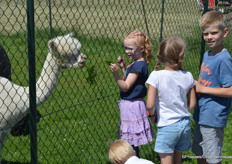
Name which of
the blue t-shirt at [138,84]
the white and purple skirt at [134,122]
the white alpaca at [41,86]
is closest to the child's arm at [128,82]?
the blue t-shirt at [138,84]

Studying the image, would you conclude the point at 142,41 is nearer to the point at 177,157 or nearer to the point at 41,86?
the point at 177,157

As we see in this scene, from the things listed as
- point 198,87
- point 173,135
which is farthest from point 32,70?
point 198,87

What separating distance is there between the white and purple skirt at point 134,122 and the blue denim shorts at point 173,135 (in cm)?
38

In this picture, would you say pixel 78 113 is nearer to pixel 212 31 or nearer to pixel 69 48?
pixel 69 48

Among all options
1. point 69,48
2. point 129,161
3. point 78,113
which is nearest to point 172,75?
point 129,161

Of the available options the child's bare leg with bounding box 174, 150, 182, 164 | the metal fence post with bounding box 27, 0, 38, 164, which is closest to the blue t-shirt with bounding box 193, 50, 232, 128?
the child's bare leg with bounding box 174, 150, 182, 164

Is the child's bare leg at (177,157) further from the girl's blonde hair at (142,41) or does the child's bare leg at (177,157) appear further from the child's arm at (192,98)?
the girl's blonde hair at (142,41)

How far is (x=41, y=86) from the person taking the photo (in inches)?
158

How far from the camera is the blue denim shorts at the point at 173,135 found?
2.97 meters

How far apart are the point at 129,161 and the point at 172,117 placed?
634mm

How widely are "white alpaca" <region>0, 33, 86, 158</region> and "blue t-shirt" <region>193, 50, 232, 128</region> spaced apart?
143cm

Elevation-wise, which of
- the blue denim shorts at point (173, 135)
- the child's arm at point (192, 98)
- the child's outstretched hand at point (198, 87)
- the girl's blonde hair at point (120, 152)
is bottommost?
the blue denim shorts at point (173, 135)

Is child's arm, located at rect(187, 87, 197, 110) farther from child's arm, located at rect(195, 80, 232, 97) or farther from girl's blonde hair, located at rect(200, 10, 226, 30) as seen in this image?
girl's blonde hair, located at rect(200, 10, 226, 30)

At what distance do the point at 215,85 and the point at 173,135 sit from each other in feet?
1.90
